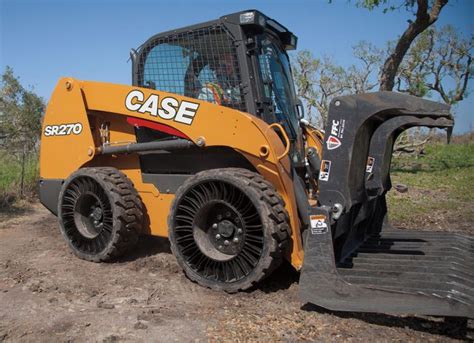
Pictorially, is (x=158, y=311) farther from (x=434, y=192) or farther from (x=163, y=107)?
(x=434, y=192)

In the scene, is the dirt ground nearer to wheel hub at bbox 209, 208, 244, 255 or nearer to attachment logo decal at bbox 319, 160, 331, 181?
wheel hub at bbox 209, 208, 244, 255

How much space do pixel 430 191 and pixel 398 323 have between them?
762 centimetres

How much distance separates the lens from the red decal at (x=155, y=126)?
4242 mm

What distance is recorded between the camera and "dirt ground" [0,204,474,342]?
2977mm

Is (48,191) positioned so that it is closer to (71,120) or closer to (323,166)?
(71,120)

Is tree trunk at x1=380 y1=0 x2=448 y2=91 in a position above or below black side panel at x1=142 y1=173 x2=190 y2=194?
above

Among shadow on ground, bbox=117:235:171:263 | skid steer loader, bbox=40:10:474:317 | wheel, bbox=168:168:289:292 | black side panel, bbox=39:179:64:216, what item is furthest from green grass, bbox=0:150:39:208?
wheel, bbox=168:168:289:292

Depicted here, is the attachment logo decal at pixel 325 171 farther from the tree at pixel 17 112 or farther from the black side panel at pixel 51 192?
the tree at pixel 17 112

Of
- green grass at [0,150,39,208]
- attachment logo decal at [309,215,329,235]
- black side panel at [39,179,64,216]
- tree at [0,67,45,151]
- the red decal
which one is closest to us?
attachment logo decal at [309,215,329,235]

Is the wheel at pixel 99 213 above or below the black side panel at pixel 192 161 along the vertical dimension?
below

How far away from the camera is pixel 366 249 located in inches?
163

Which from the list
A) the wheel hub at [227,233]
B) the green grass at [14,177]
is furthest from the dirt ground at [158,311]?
the green grass at [14,177]

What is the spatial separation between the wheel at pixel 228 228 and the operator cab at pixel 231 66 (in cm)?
80

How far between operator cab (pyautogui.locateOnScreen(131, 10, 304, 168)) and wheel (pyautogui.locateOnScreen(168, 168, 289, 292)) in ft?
2.63
